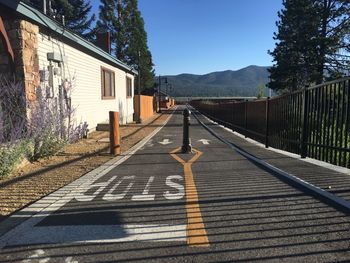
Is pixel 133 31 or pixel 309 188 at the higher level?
pixel 133 31

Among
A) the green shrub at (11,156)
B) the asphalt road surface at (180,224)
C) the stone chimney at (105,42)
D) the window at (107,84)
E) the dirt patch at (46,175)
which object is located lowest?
the dirt patch at (46,175)

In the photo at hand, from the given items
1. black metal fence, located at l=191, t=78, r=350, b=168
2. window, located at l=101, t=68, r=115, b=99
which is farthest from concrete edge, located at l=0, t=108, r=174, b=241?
window, located at l=101, t=68, r=115, b=99

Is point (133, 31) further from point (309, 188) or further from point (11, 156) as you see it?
point (309, 188)

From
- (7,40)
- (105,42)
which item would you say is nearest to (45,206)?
(7,40)

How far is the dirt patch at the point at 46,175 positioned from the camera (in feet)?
19.4

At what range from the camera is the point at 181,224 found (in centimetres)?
459

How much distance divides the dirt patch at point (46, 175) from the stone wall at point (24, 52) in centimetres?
199

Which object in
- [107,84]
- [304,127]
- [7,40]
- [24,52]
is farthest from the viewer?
[107,84]

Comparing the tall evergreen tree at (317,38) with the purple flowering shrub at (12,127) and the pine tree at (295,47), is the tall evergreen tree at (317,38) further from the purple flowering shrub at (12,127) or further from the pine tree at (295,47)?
the purple flowering shrub at (12,127)

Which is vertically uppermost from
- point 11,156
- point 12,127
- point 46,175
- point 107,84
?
point 107,84

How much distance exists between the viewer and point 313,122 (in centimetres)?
915

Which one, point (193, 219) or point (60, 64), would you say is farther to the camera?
point (60, 64)

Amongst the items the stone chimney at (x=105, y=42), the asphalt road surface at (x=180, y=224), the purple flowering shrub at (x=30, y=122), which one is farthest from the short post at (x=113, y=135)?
the stone chimney at (x=105, y=42)

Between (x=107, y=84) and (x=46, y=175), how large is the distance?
14408 millimetres
